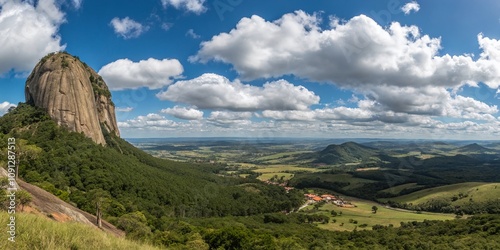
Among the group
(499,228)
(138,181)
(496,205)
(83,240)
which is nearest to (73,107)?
(138,181)

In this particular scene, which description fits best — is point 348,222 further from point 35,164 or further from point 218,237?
point 35,164

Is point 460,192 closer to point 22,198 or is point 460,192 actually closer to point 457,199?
point 457,199

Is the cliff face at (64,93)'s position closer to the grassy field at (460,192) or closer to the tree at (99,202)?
the tree at (99,202)

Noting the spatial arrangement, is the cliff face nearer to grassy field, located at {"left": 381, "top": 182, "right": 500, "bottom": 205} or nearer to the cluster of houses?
the cluster of houses

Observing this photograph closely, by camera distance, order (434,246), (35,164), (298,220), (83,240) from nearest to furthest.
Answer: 1. (83,240)
2. (35,164)
3. (434,246)
4. (298,220)

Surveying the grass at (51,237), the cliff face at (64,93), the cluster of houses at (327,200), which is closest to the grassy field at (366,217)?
the cluster of houses at (327,200)
